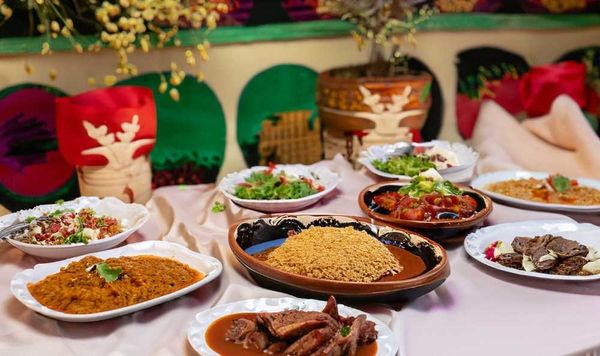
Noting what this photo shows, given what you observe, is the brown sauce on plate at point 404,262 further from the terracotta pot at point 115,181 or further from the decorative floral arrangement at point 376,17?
the decorative floral arrangement at point 376,17

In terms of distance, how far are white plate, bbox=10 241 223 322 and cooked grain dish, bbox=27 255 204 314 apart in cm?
2

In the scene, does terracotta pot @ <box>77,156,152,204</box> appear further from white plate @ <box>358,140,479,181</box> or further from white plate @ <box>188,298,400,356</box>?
white plate @ <box>188,298,400,356</box>

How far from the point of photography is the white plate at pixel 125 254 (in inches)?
40.2

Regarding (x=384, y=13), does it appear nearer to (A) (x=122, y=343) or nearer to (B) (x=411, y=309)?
(B) (x=411, y=309)

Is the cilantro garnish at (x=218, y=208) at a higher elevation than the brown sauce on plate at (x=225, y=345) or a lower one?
lower

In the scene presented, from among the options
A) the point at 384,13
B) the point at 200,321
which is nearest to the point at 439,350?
the point at 200,321

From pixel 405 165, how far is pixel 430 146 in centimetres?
20

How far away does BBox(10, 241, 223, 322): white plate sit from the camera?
1021mm

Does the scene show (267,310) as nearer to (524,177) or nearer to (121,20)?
(121,20)

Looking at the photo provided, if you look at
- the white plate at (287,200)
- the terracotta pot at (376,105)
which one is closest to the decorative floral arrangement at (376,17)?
the terracotta pot at (376,105)

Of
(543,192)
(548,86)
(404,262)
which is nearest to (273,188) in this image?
(404,262)

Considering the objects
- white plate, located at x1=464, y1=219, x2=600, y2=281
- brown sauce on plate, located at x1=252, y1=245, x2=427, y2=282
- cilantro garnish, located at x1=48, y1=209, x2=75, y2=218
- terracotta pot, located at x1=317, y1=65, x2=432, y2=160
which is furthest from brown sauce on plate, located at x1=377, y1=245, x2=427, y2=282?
terracotta pot, located at x1=317, y1=65, x2=432, y2=160

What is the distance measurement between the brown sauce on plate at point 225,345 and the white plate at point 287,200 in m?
0.57

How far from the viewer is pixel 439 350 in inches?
40.0
